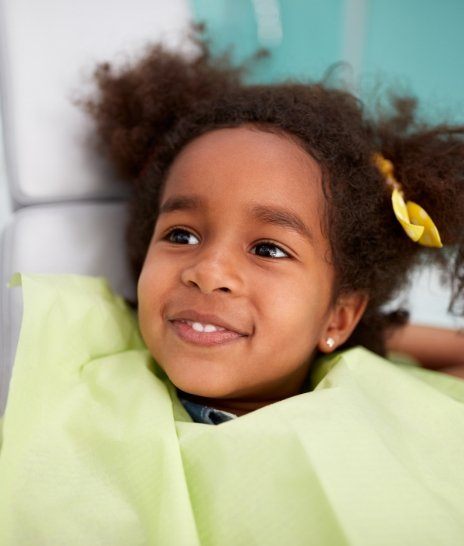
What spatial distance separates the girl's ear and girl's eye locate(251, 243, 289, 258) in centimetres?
14

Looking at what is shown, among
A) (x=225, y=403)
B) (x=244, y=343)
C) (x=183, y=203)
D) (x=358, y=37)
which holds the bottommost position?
(x=225, y=403)

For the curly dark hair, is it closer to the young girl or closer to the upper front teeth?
the young girl

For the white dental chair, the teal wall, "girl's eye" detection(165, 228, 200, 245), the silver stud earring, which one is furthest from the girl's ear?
the teal wall

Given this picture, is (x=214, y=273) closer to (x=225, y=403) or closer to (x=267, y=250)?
(x=267, y=250)

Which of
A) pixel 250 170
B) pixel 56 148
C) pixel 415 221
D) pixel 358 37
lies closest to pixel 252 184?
pixel 250 170

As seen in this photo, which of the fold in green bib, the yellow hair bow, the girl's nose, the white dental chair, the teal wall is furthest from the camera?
the teal wall

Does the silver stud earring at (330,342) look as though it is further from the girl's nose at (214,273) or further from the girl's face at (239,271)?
the girl's nose at (214,273)

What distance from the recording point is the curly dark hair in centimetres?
88

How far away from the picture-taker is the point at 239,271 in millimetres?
759

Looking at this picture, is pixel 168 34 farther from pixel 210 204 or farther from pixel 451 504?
pixel 451 504

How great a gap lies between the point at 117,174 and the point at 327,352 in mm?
479

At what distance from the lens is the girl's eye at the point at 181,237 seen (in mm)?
836

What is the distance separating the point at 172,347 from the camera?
77 centimetres

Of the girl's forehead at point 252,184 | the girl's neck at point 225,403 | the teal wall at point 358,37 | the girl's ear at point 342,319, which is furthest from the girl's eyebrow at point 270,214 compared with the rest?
the teal wall at point 358,37
